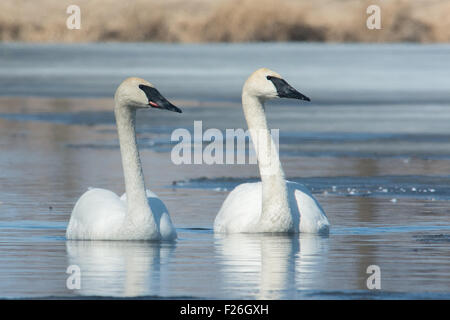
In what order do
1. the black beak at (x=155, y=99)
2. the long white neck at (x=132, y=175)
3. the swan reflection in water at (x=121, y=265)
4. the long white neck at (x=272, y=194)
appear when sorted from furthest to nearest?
the long white neck at (x=272, y=194), the black beak at (x=155, y=99), the long white neck at (x=132, y=175), the swan reflection in water at (x=121, y=265)

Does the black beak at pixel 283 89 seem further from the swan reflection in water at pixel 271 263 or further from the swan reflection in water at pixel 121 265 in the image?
the swan reflection in water at pixel 121 265

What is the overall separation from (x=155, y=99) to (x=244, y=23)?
56278 millimetres

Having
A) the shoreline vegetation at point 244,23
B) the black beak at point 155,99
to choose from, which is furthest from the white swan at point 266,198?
the shoreline vegetation at point 244,23

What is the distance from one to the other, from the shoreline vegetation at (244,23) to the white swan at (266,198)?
50.7 metres

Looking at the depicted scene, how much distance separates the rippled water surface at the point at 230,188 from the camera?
30.7 feet

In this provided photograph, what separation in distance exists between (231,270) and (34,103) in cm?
2028

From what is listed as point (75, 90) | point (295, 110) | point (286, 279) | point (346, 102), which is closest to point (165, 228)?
point (286, 279)

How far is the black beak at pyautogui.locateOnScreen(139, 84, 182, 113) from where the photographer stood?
453 inches

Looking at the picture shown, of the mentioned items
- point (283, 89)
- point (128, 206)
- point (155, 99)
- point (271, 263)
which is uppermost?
point (283, 89)

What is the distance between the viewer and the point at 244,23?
67.6 metres

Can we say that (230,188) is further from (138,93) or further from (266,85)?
(138,93)

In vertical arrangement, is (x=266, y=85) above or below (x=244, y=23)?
below

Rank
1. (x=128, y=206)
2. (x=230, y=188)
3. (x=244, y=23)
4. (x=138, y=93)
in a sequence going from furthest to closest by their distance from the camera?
(x=244, y=23), (x=230, y=188), (x=138, y=93), (x=128, y=206)

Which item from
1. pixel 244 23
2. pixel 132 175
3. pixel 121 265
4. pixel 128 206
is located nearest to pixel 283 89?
pixel 132 175
